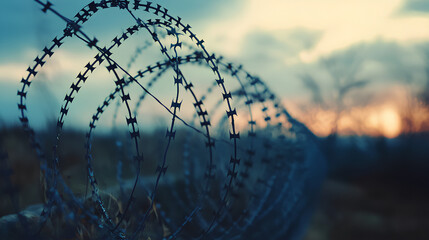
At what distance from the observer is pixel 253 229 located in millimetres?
4340

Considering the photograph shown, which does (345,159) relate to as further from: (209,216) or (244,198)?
(209,216)

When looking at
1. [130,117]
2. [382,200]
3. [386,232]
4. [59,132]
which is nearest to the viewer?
[130,117]

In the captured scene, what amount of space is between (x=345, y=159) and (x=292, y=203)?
11.9 m

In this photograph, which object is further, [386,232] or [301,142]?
[386,232]

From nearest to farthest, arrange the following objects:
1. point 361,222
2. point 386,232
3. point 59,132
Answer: point 59,132 < point 386,232 < point 361,222

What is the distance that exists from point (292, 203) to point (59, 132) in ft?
11.3

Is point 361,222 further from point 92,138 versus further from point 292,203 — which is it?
point 92,138

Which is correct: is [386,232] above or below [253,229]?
below

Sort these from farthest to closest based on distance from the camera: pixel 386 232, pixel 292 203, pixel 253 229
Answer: pixel 386 232
pixel 292 203
pixel 253 229

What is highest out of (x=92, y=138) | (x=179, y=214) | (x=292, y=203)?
(x=92, y=138)

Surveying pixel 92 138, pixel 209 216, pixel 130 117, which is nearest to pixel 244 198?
pixel 209 216

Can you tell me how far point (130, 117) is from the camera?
8.23 ft

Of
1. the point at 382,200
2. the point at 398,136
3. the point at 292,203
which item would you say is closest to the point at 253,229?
the point at 292,203

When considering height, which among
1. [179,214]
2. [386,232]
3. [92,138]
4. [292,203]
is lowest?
[386,232]
